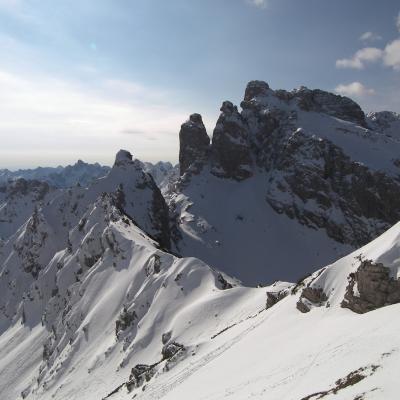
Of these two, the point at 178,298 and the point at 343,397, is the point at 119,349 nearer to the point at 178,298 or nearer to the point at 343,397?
the point at 178,298

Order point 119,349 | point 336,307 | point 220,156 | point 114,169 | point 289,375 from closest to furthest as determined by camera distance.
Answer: point 289,375 < point 336,307 < point 119,349 < point 114,169 < point 220,156

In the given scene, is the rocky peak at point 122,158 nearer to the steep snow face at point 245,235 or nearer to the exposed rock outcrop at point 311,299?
the steep snow face at point 245,235

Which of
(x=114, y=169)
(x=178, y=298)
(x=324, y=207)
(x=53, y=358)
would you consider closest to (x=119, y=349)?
(x=178, y=298)

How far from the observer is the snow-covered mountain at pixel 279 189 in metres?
138

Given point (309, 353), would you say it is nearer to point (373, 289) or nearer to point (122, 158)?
point (373, 289)

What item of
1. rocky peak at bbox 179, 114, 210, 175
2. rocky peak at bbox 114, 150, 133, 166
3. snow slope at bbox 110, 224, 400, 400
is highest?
rocky peak at bbox 179, 114, 210, 175

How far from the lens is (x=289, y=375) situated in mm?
27484

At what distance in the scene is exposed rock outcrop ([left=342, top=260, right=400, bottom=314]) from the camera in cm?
3497

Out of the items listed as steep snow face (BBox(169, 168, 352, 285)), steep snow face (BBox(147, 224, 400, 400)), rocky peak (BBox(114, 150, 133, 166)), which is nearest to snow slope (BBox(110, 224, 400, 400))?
A: steep snow face (BBox(147, 224, 400, 400))

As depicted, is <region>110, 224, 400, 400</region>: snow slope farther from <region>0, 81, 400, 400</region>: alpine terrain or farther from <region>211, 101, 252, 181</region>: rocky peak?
<region>211, 101, 252, 181</region>: rocky peak

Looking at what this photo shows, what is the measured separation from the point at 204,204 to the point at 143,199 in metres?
29.0

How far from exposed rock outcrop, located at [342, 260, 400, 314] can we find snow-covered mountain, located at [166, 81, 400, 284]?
8632 centimetres

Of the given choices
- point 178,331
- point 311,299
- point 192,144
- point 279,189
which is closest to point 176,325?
point 178,331

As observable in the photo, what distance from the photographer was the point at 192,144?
593ft
